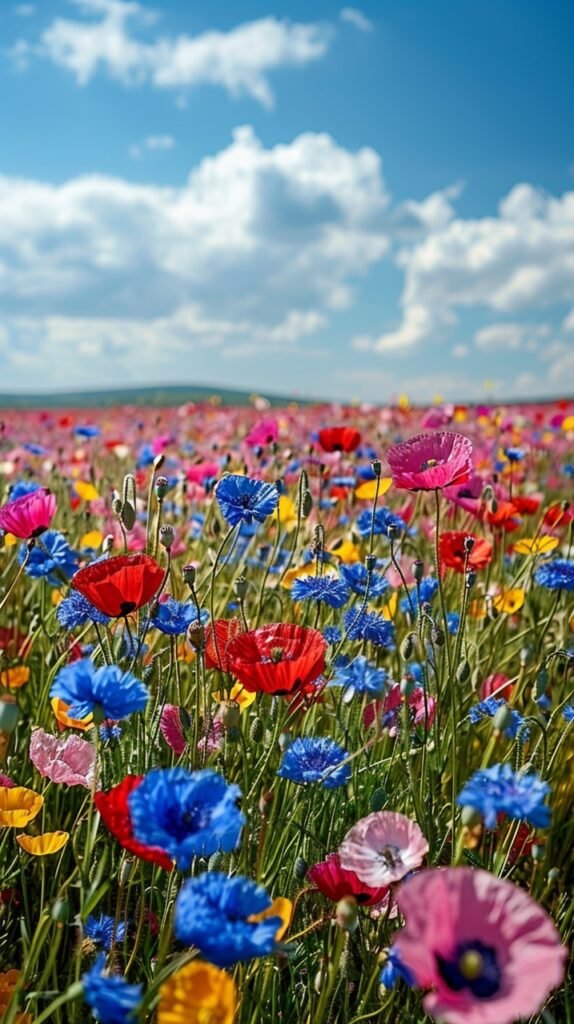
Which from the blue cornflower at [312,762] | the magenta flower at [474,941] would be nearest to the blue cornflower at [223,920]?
the magenta flower at [474,941]

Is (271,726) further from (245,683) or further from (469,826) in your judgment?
(469,826)

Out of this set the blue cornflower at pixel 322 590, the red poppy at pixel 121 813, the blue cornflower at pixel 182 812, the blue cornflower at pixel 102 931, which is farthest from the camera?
the blue cornflower at pixel 322 590

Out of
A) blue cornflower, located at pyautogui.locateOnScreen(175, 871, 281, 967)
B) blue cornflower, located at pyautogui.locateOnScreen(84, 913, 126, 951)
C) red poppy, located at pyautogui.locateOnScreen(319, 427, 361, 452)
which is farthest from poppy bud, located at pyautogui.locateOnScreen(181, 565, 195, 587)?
red poppy, located at pyautogui.locateOnScreen(319, 427, 361, 452)

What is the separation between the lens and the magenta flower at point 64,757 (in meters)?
1.15

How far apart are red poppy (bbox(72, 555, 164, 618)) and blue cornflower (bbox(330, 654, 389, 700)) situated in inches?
11.9

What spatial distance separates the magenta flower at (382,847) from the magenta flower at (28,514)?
0.70 meters

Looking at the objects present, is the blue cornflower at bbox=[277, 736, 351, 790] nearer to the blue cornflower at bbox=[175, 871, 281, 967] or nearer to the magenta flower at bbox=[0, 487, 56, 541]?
the blue cornflower at bbox=[175, 871, 281, 967]

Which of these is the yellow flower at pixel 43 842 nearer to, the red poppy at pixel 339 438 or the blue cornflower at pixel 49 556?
the blue cornflower at pixel 49 556

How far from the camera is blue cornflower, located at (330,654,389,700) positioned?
1.20m

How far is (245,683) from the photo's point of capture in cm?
101

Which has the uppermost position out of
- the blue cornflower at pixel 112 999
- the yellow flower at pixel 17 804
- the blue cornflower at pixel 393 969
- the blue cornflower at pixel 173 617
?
the blue cornflower at pixel 173 617

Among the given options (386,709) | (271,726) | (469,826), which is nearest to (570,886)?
(386,709)

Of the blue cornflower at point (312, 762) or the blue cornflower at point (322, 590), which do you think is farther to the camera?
the blue cornflower at point (322, 590)

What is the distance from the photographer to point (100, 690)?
0.86m
